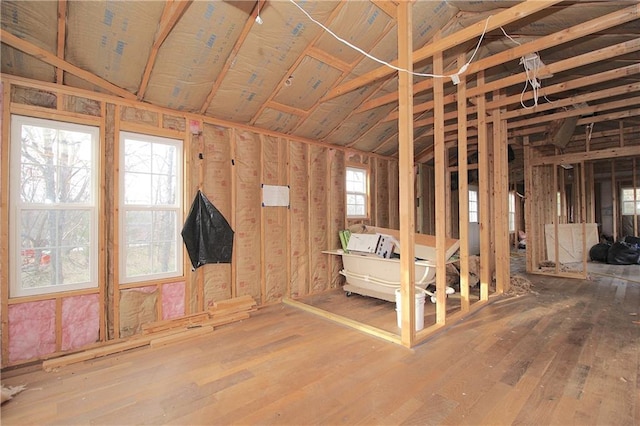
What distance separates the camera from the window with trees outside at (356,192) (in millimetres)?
5811

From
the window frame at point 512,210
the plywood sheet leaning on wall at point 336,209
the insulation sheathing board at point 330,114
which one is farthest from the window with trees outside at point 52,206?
the window frame at point 512,210

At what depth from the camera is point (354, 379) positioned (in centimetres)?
239

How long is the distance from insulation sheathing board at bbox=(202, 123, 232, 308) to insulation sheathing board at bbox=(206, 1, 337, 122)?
12.2 inches

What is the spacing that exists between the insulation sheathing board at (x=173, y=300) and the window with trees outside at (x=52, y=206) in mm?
712

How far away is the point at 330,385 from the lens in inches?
91.0

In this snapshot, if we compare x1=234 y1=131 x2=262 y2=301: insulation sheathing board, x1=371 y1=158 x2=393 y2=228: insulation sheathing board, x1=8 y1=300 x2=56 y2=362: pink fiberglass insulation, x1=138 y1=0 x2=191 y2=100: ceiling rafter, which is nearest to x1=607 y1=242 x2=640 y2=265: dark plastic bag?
x1=371 y1=158 x2=393 y2=228: insulation sheathing board

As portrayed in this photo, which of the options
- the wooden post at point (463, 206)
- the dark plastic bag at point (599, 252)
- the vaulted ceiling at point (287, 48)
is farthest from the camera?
the dark plastic bag at point (599, 252)

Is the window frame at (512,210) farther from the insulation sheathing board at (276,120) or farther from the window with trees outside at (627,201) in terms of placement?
the insulation sheathing board at (276,120)

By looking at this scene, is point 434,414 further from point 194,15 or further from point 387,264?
point 194,15

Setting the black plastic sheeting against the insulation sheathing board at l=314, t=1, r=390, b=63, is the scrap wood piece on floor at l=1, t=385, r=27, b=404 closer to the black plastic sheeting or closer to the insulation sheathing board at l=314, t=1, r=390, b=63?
the black plastic sheeting

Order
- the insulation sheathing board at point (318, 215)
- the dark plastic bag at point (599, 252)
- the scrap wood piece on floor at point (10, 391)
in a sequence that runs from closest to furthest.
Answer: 1. the scrap wood piece on floor at point (10, 391)
2. the insulation sheathing board at point (318, 215)
3. the dark plastic bag at point (599, 252)

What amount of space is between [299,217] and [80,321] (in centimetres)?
300

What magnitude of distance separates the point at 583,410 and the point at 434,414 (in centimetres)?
100

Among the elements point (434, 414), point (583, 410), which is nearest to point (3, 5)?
point (434, 414)
